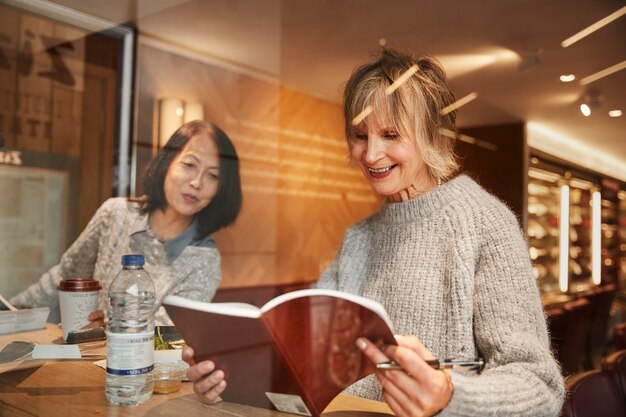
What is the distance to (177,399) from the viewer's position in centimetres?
108

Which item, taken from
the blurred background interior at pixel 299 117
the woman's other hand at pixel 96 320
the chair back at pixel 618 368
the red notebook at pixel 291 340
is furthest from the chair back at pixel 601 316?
the woman's other hand at pixel 96 320

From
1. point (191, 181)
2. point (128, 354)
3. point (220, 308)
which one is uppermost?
point (191, 181)

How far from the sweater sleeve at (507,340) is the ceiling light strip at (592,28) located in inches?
21.2

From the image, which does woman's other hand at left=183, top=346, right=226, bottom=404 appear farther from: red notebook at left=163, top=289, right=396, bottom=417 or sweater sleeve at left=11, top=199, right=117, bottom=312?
sweater sleeve at left=11, top=199, right=117, bottom=312

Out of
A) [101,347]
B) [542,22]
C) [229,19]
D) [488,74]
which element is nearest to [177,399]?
[101,347]

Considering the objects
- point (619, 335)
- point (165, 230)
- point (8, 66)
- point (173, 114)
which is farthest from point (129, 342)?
point (619, 335)

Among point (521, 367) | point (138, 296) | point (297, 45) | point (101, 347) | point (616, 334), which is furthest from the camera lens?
point (297, 45)

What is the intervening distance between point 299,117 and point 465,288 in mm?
1112

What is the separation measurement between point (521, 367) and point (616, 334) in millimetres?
800

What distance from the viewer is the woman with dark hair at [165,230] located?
1535 millimetres

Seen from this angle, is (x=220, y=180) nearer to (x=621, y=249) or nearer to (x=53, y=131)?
(x=53, y=131)

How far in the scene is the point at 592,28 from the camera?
4.36 feet

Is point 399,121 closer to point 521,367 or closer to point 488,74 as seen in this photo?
point 488,74

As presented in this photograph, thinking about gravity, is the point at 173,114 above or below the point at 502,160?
above
